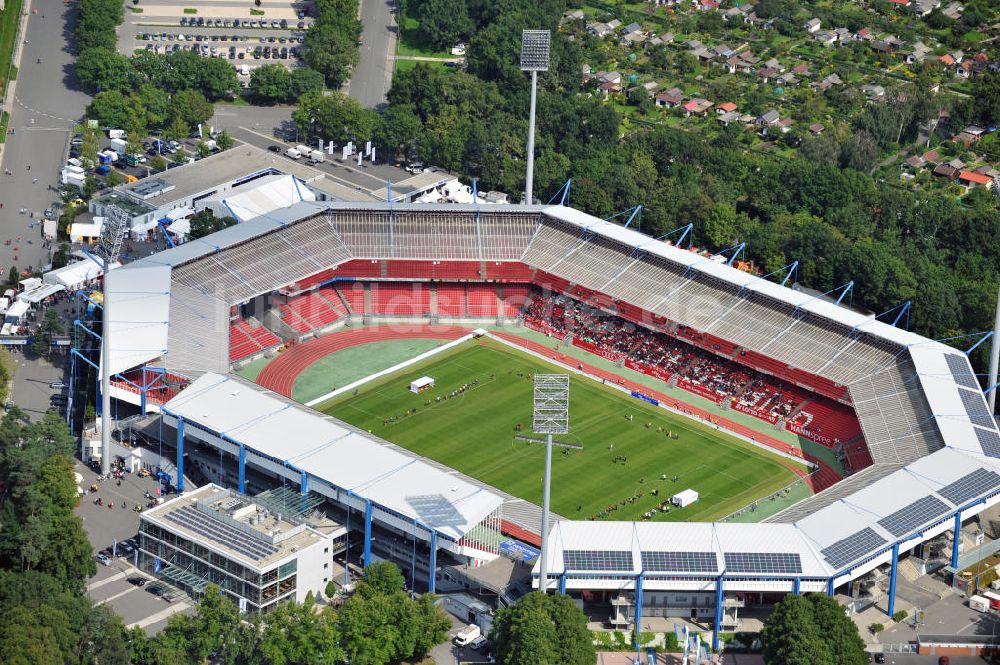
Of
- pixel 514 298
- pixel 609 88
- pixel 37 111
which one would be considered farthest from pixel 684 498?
pixel 37 111

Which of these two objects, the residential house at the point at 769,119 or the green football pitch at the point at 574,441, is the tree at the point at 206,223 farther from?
the residential house at the point at 769,119

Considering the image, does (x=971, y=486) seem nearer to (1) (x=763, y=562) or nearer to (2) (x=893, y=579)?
(2) (x=893, y=579)

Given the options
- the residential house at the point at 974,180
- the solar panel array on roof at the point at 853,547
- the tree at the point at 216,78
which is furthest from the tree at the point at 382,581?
the tree at the point at 216,78

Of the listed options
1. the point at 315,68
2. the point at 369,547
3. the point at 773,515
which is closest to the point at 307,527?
the point at 369,547

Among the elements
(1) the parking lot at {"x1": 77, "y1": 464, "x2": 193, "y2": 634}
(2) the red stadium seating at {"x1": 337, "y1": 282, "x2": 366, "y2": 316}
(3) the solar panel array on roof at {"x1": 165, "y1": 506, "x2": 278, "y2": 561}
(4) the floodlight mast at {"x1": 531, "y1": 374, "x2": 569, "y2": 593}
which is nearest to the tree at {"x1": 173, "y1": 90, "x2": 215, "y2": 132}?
(2) the red stadium seating at {"x1": 337, "y1": 282, "x2": 366, "y2": 316}

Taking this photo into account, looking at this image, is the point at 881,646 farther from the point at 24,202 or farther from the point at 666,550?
the point at 24,202

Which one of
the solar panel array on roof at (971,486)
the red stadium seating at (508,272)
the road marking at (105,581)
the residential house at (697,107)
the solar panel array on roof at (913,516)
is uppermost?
the residential house at (697,107)

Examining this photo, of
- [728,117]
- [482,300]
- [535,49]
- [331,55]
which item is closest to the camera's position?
[482,300]

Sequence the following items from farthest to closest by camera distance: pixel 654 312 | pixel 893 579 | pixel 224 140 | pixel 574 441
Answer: pixel 224 140 < pixel 654 312 < pixel 574 441 < pixel 893 579
